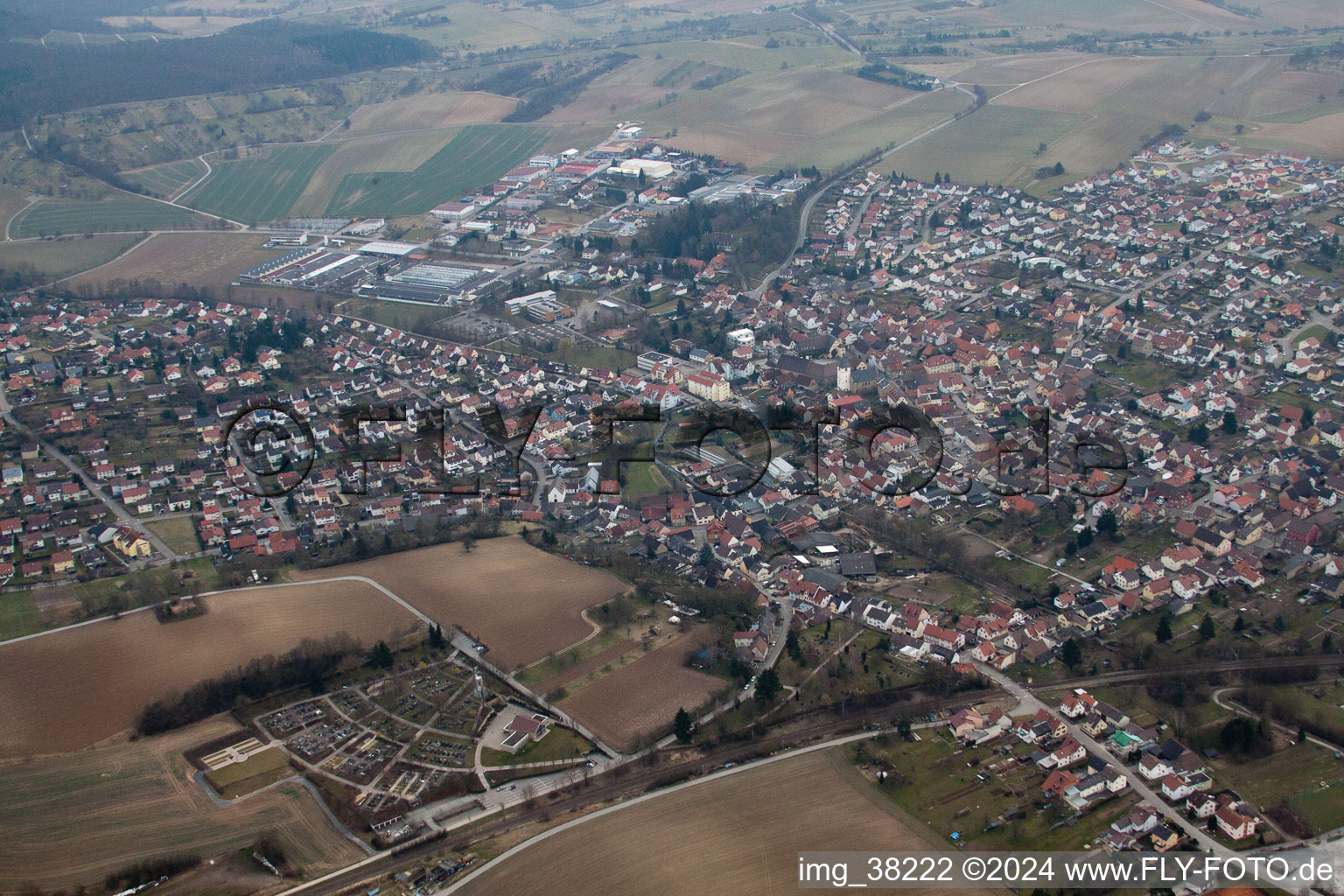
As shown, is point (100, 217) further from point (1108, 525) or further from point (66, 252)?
point (1108, 525)

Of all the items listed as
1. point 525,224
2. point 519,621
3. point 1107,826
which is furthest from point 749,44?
point 1107,826

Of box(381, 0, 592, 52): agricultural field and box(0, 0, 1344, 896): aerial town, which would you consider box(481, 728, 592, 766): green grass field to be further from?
box(381, 0, 592, 52): agricultural field

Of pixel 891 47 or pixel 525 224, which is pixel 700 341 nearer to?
pixel 525 224

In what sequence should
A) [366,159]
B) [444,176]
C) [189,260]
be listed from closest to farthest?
[189,260] < [444,176] < [366,159]

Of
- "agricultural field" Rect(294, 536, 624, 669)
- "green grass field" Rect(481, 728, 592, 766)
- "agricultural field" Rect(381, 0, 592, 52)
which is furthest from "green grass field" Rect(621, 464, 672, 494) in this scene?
"agricultural field" Rect(381, 0, 592, 52)

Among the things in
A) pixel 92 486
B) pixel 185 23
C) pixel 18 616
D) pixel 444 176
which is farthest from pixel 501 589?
pixel 185 23

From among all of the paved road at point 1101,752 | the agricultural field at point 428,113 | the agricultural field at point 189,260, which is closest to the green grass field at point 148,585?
the paved road at point 1101,752
